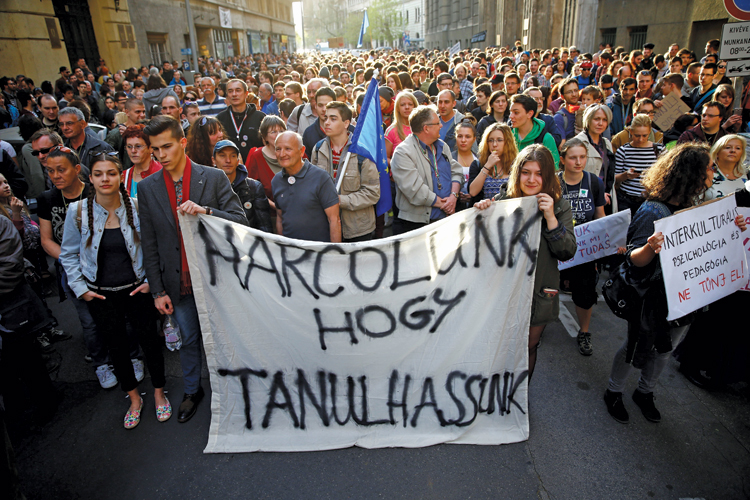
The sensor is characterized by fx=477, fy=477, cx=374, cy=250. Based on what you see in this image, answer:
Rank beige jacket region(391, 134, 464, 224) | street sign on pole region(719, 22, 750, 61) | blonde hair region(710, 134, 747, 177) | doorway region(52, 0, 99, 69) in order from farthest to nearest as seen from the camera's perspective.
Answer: doorway region(52, 0, 99, 69) → street sign on pole region(719, 22, 750, 61) → beige jacket region(391, 134, 464, 224) → blonde hair region(710, 134, 747, 177)

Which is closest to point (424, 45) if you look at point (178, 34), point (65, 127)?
point (178, 34)

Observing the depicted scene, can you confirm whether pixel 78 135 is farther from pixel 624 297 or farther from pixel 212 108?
pixel 624 297

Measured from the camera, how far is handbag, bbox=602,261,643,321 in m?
2.94

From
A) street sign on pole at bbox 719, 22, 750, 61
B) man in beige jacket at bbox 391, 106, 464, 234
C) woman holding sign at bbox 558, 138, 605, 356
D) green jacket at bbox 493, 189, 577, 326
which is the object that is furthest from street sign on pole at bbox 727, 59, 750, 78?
green jacket at bbox 493, 189, 577, 326

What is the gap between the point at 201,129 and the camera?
4074 millimetres

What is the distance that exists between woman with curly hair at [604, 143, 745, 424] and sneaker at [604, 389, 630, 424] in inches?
11.9

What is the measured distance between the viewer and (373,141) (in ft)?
13.4

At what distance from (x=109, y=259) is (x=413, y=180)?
239 cm

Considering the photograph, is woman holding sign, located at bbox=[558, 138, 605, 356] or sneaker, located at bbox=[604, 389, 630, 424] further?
woman holding sign, located at bbox=[558, 138, 605, 356]

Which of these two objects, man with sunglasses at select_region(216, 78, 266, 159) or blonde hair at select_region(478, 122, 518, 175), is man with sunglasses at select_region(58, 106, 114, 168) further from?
blonde hair at select_region(478, 122, 518, 175)

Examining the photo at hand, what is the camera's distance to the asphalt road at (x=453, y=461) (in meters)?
2.70

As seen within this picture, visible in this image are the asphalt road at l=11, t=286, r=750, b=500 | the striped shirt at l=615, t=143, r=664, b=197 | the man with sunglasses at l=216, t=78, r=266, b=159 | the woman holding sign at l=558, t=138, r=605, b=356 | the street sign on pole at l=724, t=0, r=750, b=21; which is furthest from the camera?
the man with sunglasses at l=216, t=78, r=266, b=159

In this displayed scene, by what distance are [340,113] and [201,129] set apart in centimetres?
120

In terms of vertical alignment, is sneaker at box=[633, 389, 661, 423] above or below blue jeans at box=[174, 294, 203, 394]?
below
